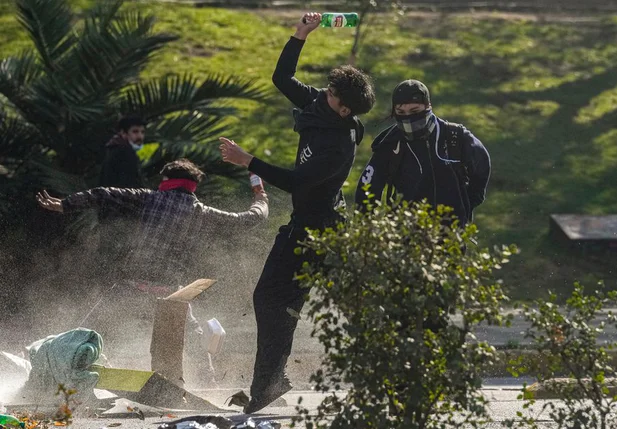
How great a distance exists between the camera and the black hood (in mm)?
6551

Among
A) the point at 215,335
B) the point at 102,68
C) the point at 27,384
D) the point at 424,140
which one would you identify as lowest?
the point at 27,384

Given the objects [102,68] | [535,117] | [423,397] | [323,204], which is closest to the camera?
[423,397]

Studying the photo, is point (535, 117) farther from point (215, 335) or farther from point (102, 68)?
point (215, 335)

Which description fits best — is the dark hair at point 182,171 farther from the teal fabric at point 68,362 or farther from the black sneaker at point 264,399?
the black sneaker at point 264,399

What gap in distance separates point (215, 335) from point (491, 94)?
945 centimetres

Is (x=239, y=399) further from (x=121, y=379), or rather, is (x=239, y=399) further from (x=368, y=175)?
(x=368, y=175)

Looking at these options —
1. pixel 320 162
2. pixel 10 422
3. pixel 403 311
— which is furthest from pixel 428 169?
pixel 10 422

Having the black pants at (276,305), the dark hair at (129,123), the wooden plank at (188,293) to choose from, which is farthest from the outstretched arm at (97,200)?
the dark hair at (129,123)

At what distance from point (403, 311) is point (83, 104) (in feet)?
20.8

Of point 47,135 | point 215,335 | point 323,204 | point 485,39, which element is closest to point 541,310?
point 323,204

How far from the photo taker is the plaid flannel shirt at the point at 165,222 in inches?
289

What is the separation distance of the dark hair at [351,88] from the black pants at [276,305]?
0.71 metres

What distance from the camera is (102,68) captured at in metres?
10.9

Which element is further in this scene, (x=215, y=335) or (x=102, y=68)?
(x=102, y=68)
